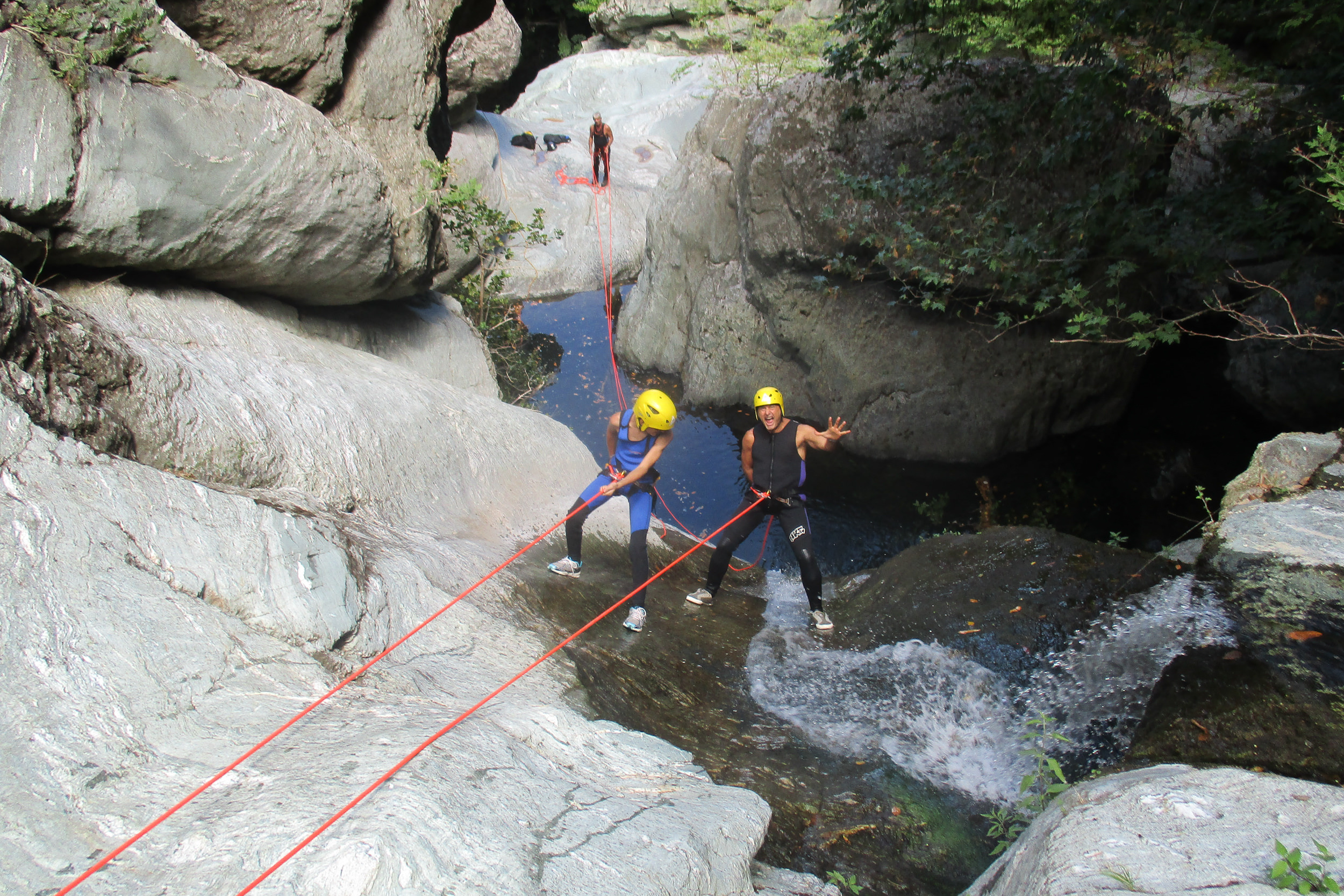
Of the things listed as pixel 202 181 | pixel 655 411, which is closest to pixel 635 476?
pixel 655 411

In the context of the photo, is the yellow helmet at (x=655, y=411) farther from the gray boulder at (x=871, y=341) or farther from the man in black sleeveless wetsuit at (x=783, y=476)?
the gray boulder at (x=871, y=341)

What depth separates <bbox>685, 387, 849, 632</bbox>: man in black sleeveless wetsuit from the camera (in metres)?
5.60

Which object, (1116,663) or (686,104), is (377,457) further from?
(686,104)

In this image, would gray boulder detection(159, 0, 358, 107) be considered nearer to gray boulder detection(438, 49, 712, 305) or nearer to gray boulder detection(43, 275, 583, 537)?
gray boulder detection(43, 275, 583, 537)

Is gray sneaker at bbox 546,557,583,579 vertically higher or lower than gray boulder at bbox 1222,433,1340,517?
lower

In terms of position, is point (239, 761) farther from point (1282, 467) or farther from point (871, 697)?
point (1282, 467)

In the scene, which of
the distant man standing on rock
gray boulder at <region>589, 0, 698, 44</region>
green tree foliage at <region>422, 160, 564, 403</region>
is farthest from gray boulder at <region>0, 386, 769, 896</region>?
gray boulder at <region>589, 0, 698, 44</region>

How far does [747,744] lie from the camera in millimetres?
4102

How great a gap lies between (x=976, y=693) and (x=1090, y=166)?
7222 mm

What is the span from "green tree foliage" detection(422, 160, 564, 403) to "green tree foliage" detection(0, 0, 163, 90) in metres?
3.60

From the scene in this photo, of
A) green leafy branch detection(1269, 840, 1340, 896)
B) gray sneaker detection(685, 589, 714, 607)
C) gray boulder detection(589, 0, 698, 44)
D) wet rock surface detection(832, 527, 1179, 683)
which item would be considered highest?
gray boulder detection(589, 0, 698, 44)

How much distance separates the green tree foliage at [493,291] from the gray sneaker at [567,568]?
4.93 meters

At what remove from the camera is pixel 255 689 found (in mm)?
2869

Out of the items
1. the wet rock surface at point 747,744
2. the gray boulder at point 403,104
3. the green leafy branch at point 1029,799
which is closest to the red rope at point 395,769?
the wet rock surface at point 747,744
